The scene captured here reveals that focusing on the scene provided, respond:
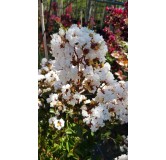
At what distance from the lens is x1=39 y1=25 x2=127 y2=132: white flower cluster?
1246 millimetres

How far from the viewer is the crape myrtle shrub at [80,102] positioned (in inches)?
49.5

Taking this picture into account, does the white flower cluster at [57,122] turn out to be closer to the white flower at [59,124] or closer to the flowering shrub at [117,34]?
the white flower at [59,124]

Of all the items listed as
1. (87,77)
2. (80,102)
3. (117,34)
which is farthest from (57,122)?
(117,34)

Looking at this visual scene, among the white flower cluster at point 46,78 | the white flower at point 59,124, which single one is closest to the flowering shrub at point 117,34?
the white flower cluster at point 46,78

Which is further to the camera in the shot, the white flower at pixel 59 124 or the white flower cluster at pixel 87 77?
the white flower at pixel 59 124

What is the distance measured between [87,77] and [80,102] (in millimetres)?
221

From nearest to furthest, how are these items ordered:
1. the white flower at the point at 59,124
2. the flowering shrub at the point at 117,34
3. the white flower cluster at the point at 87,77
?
the white flower cluster at the point at 87,77 < the white flower at the point at 59,124 < the flowering shrub at the point at 117,34

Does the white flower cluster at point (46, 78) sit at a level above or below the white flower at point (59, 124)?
above

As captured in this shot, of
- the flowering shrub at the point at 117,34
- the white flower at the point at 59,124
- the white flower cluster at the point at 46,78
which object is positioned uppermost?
the flowering shrub at the point at 117,34

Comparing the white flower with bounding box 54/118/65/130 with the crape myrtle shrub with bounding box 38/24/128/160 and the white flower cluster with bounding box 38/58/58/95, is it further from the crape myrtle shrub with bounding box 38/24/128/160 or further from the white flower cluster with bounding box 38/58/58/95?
the white flower cluster with bounding box 38/58/58/95

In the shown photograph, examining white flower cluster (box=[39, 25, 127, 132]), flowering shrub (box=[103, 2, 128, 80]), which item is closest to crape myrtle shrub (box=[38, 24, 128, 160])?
white flower cluster (box=[39, 25, 127, 132])
